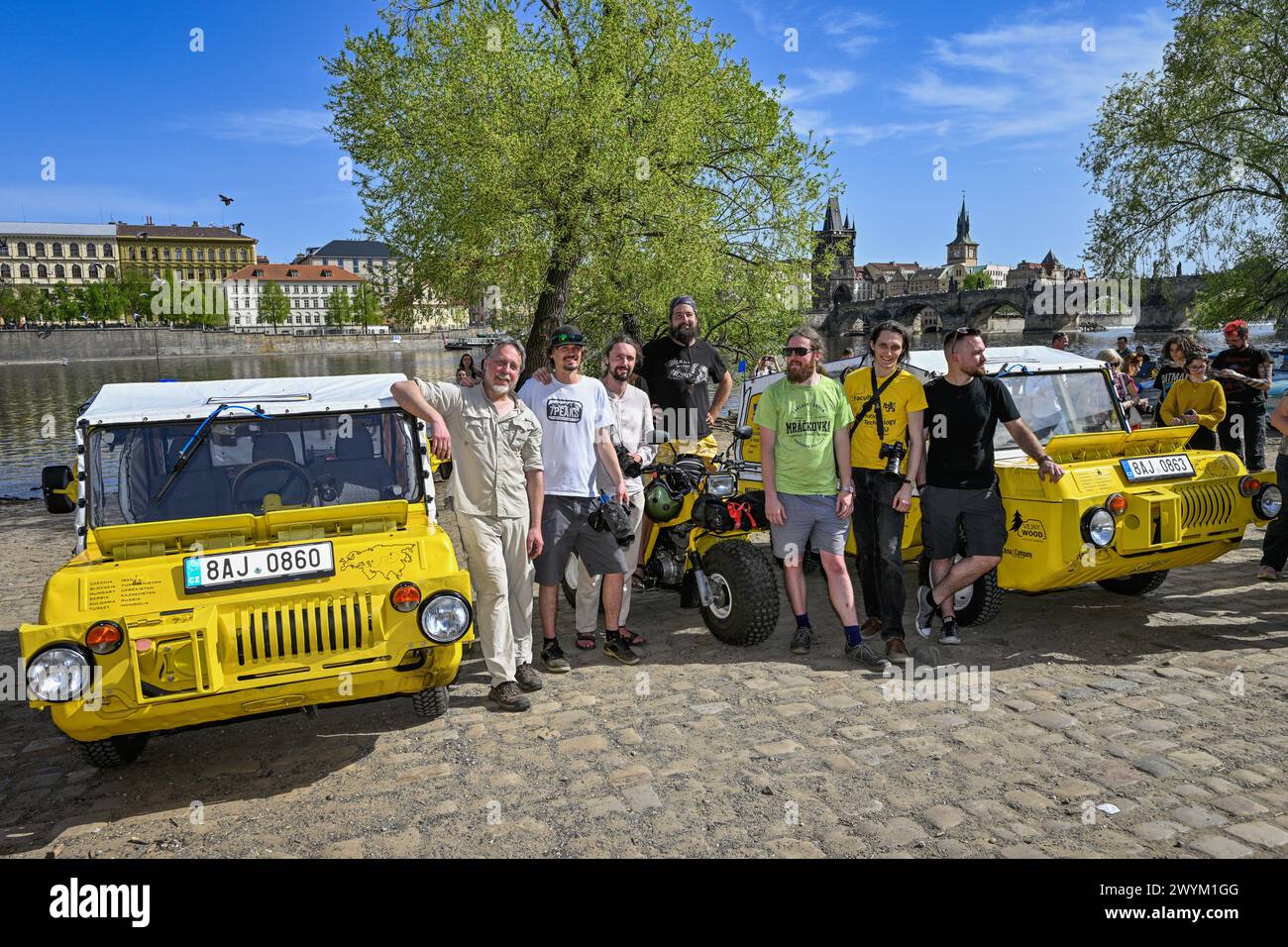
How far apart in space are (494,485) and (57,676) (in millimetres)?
2305

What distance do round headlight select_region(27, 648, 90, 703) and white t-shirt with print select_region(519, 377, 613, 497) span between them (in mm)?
2775

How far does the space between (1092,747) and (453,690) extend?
3.64 m

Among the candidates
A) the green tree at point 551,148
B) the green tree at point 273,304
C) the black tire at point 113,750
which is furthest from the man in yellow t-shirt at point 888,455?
the green tree at point 273,304

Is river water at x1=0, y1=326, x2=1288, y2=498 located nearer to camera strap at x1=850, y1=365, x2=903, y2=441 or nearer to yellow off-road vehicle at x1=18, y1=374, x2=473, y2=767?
yellow off-road vehicle at x1=18, y1=374, x2=473, y2=767

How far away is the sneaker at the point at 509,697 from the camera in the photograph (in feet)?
17.4

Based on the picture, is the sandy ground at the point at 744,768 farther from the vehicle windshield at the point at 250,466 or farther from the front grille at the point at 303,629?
the vehicle windshield at the point at 250,466

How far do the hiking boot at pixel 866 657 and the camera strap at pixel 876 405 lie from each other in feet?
4.48

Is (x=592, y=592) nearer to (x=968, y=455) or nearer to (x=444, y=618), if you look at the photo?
(x=444, y=618)

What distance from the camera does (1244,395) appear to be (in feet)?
31.6

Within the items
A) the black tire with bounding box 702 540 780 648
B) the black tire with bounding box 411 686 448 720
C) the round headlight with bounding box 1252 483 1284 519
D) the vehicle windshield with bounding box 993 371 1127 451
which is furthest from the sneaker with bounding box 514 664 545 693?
the round headlight with bounding box 1252 483 1284 519

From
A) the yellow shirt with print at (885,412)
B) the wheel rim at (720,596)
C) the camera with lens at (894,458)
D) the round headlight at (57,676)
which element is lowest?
the wheel rim at (720,596)

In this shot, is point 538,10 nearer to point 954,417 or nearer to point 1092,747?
point 954,417

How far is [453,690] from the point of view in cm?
575
